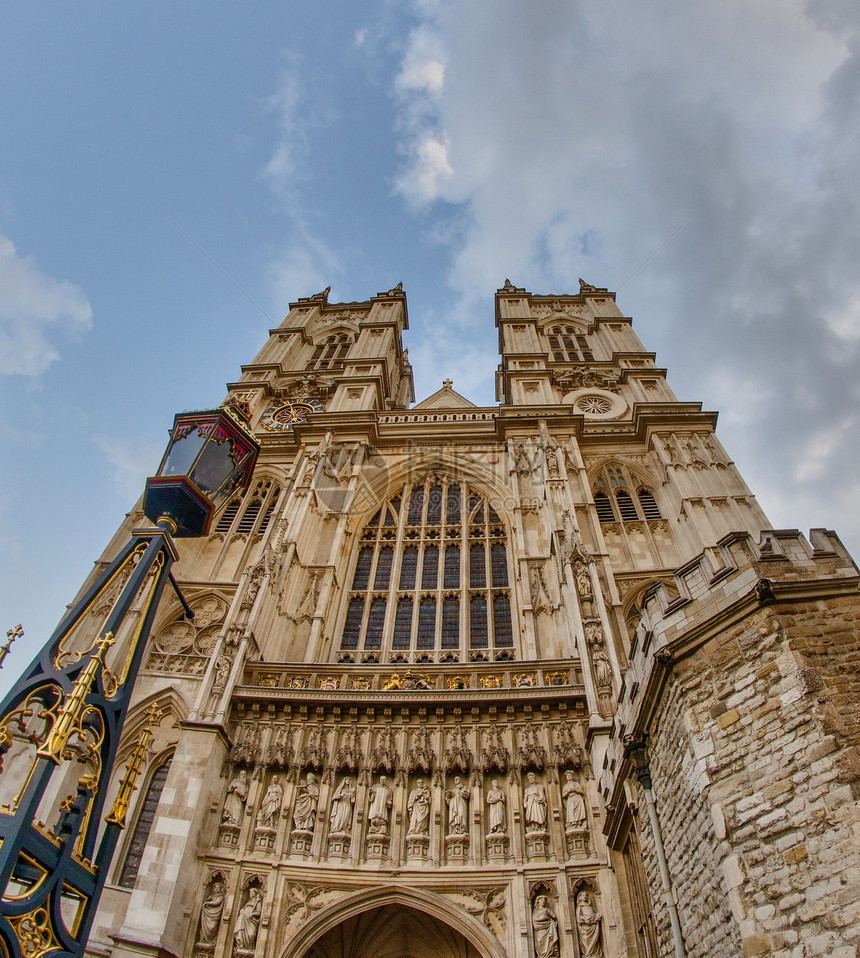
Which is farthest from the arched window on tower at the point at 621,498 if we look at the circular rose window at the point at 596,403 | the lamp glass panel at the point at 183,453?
the lamp glass panel at the point at 183,453

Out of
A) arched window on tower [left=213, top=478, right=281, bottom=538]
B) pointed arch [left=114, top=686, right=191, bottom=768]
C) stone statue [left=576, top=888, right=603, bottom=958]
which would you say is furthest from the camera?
arched window on tower [left=213, top=478, right=281, bottom=538]

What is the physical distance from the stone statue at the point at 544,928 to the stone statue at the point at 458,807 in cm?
156

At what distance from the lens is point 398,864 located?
10.6 m

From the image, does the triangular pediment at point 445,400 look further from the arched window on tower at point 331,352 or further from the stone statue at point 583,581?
the stone statue at point 583,581

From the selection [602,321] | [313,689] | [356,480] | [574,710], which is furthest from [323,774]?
[602,321]

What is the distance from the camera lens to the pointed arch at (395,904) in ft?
31.9

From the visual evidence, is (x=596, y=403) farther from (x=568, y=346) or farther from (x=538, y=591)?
(x=538, y=591)

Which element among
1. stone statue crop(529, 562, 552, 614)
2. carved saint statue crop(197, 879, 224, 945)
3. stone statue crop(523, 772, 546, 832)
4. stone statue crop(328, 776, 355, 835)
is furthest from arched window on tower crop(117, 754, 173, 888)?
stone statue crop(529, 562, 552, 614)

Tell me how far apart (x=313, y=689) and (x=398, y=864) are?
3420 mm

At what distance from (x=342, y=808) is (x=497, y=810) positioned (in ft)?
8.67

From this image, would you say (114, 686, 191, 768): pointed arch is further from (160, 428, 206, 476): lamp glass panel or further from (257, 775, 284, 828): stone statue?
(160, 428, 206, 476): lamp glass panel

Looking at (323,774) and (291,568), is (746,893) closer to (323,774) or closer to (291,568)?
(323,774)

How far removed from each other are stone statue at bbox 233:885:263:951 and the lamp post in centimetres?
245

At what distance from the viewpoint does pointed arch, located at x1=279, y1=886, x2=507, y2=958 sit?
9.72 meters
